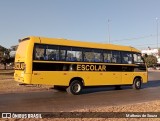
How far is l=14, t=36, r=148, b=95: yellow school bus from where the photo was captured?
16.4m

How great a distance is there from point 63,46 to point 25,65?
2657 mm

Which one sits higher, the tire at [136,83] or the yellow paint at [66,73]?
the yellow paint at [66,73]

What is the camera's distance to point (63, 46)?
1775 cm

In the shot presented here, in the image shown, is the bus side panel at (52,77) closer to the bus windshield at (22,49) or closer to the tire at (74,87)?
the tire at (74,87)

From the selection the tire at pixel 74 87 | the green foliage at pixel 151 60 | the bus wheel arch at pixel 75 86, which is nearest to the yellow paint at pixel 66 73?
the bus wheel arch at pixel 75 86

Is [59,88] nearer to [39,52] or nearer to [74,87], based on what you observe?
[74,87]

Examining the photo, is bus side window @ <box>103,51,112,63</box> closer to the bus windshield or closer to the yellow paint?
the yellow paint

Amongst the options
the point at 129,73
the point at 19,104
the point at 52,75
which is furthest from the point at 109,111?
the point at 129,73

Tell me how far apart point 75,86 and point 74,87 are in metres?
0.09

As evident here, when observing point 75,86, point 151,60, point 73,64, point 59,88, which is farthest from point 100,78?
point 151,60

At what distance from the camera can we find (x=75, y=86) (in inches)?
730

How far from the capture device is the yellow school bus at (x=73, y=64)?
53.9 ft

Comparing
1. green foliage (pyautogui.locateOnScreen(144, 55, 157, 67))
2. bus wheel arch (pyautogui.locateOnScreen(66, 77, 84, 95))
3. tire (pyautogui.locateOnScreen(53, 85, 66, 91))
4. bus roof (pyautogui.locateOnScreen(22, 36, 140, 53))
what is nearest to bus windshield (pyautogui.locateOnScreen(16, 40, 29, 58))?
bus roof (pyautogui.locateOnScreen(22, 36, 140, 53))

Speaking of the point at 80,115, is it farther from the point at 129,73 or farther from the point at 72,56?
the point at 129,73
